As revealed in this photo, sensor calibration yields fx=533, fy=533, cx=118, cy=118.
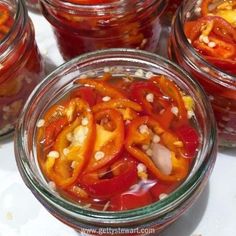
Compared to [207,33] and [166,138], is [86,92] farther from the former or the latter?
[207,33]

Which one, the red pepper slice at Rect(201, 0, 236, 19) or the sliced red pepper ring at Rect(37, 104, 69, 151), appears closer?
the sliced red pepper ring at Rect(37, 104, 69, 151)

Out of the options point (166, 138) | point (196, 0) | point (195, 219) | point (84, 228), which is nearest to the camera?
point (84, 228)

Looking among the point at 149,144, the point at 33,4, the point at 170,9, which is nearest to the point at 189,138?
the point at 149,144

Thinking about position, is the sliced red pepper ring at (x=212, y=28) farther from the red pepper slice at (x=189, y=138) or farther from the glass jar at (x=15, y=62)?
the glass jar at (x=15, y=62)

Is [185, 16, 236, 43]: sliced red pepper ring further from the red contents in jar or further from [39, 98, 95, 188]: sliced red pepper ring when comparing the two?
[39, 98, 95, 188]: sliced red pepper ring

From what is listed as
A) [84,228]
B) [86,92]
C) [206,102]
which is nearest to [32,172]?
[84,228]

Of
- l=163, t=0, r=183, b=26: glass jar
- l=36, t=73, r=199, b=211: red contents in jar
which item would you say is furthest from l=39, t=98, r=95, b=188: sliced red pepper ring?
l=163, t=0, r=183, b=26: glass jar
